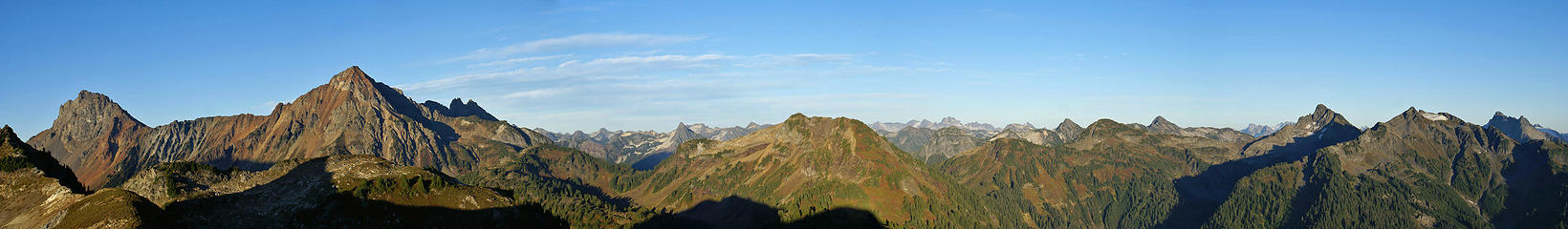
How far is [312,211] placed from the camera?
111938 millimetres

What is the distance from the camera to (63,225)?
3137 inches

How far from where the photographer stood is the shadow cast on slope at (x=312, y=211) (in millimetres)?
100188

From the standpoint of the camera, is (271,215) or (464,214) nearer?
(271,215)

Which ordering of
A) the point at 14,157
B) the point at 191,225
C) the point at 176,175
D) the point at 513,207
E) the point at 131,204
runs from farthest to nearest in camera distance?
the point at 513,207
the point at 176,175
the point at 14,157
the point at 191,225
the point at 131,204

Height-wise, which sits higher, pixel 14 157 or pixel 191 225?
pixel 14 157

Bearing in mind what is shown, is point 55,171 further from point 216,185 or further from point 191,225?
point 191,225

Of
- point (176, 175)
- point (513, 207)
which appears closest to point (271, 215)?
point (176, 175)

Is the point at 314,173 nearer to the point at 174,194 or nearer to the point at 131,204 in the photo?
the point at 174,194

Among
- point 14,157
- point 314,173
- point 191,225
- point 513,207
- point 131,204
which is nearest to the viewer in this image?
point 131,204

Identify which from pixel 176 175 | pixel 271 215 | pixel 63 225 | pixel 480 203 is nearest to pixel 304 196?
pixel 271 215

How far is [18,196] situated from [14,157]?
1118cm

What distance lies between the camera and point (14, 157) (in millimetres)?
101812

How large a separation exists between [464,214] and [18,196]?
5300 centimetres

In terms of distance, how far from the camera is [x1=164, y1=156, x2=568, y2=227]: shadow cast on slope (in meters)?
100
